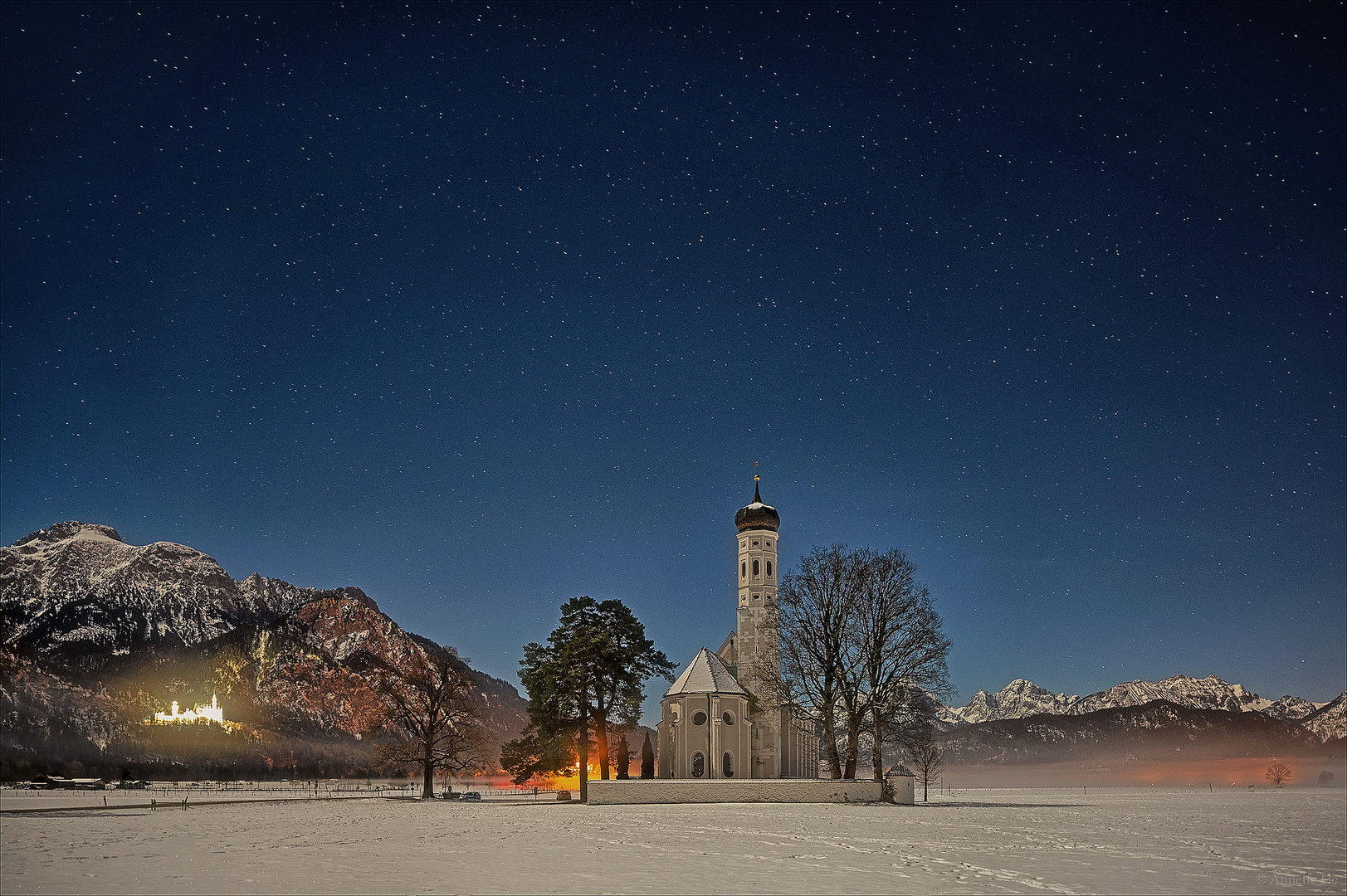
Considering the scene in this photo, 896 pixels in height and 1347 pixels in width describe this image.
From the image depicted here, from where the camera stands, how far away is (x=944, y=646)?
55.4 metres

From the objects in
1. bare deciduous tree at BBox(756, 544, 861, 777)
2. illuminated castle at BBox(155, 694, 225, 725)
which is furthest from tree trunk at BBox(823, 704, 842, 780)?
illuminated castle at BBox(155, 694, 225, 725)

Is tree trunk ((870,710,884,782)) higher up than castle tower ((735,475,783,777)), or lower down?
lower down

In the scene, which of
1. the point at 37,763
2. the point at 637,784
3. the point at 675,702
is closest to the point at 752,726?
the point at 675,702

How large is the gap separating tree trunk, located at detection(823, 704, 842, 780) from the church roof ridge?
50.5ft

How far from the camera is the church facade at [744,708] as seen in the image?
70438mm

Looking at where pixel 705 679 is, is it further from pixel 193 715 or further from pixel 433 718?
pixel 193 715

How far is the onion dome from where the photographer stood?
79875 mm

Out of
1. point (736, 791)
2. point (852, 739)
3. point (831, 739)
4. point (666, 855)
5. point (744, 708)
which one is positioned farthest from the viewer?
point (744, 708)

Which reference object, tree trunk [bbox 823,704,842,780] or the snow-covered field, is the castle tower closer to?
tree trunk [bbox 823,704,842,780]

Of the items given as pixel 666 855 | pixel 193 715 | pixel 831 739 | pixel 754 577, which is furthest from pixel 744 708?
pixel 193 715

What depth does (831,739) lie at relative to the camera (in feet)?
185

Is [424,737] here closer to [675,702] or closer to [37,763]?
[675,702]

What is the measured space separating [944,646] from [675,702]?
2310 cm

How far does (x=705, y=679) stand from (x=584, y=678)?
18516 millimetres
